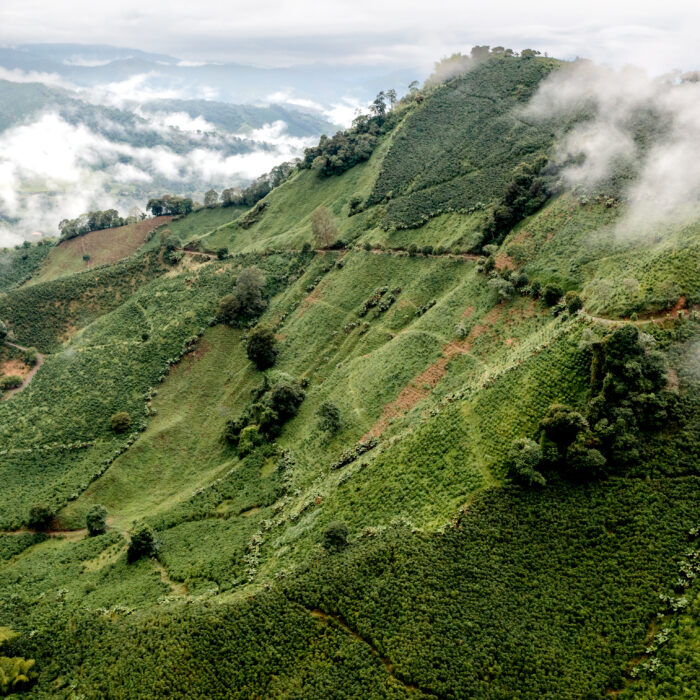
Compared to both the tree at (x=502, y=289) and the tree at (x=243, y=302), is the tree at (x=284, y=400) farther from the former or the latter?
the tree at (x=502, y=289)

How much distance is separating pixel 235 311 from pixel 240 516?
4873 centimetres

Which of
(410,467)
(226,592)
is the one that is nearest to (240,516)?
(226,592)

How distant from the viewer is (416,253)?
95.2 meters

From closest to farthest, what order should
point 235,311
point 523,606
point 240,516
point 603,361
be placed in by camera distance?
point 523,606 < point 603,361 < point 240,516 < point 235,311

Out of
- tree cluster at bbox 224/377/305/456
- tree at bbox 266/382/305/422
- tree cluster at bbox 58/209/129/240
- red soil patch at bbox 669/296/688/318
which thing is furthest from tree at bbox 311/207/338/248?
tree cluster at bbox 58/209/129/240

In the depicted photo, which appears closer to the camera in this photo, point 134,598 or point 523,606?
point 523,606

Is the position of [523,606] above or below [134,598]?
above

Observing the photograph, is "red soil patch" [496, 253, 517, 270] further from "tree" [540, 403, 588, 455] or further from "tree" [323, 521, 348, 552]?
"tree" [323, 521, 348, 552]

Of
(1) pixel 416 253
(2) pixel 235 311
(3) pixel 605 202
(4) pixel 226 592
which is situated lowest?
(4) pixel 226 592

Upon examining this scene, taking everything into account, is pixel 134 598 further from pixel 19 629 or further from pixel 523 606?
pixel 523 606

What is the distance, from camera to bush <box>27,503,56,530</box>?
214 feet

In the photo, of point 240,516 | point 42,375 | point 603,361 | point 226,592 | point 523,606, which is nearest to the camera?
point 523,606

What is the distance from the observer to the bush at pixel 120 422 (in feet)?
264

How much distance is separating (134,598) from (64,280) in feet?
298
